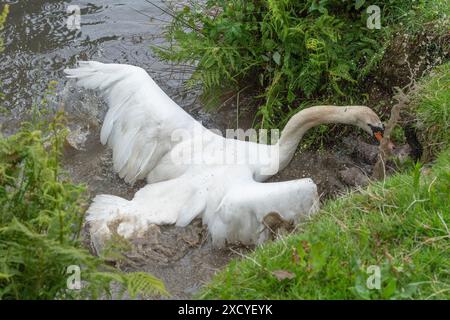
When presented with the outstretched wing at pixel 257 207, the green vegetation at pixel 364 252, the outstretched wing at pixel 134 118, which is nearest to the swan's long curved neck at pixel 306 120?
the outstretched wing at pixel 257 207

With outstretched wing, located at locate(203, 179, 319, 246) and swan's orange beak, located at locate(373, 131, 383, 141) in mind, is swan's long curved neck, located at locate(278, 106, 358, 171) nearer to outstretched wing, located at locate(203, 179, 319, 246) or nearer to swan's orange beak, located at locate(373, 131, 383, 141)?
swan's orange beak, located at locate(373, 131, 383, 141)

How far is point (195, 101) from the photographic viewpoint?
7250 mm

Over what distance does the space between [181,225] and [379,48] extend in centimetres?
233

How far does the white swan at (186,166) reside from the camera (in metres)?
5.01

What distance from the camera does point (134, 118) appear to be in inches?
235

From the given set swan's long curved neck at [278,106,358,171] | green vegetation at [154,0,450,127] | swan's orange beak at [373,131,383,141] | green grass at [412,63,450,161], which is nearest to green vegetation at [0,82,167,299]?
swan's long curved neck at [278,106,358,171]

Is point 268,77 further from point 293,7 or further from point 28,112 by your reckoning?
point 28,112

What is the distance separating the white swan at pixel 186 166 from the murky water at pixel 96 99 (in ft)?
0.68

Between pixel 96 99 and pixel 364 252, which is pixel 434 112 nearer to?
pixel 364 252

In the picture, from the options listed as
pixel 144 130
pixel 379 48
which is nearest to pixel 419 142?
pixel 379 48

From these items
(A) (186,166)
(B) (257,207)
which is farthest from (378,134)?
(A) (186,166)

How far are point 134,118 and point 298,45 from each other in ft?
5.07

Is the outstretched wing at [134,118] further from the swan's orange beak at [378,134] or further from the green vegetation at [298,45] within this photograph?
the swan's orange beak at [378,134]

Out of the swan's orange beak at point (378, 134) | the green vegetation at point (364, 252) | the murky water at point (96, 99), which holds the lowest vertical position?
the murky water at point (96, 99)
